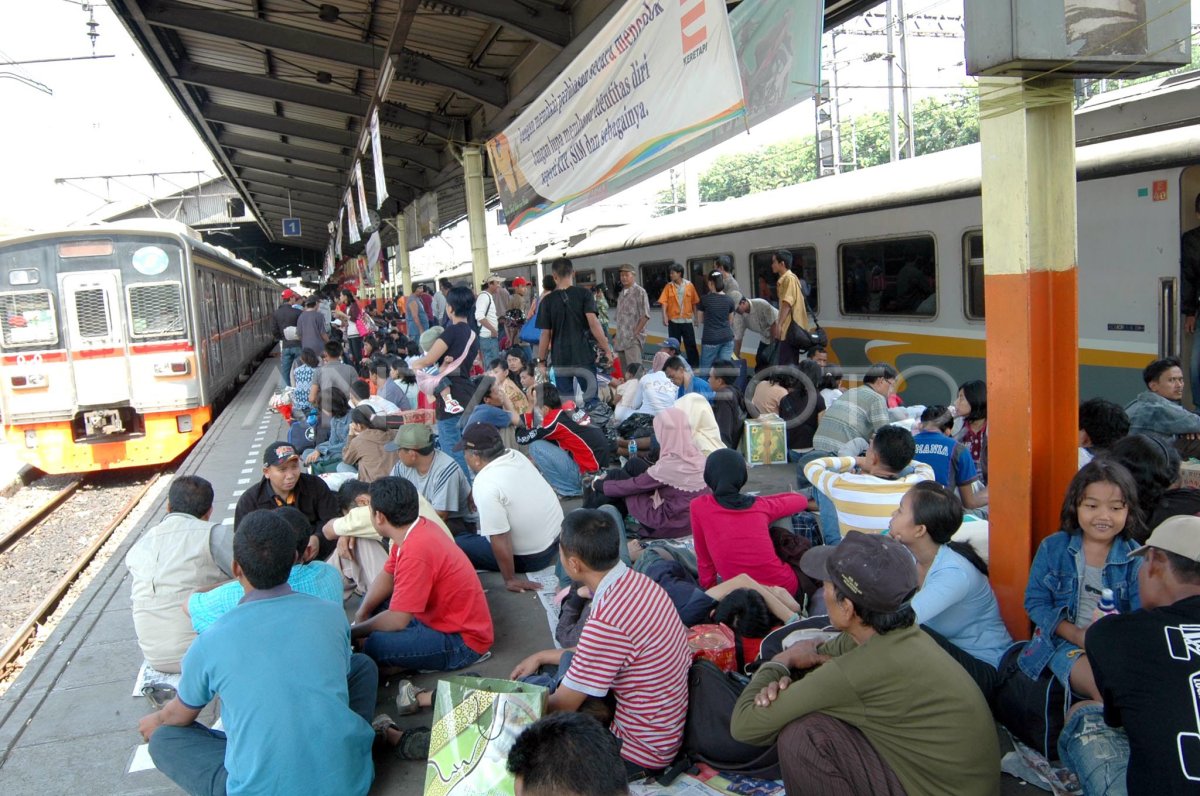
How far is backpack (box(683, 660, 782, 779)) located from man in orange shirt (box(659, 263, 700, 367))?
8.46 meters

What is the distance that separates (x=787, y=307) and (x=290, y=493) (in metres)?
5.81

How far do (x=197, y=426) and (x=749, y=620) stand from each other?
950 cm

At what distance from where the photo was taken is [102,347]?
10.8 m

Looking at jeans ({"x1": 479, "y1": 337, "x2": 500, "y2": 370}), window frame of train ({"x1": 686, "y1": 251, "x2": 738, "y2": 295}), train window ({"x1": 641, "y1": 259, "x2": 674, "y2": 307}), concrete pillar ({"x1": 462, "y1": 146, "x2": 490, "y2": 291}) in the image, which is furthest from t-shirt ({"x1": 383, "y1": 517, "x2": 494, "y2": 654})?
train window ({"x1": 641, "y1": 259, "x2": 674, "y2": 307})

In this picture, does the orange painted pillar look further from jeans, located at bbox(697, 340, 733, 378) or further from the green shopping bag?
jeans, located at bbox(697, 340, 733, 378)

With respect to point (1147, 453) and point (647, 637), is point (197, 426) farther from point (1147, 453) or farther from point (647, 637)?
point (1147, 453)

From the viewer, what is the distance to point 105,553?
8742 millimetres

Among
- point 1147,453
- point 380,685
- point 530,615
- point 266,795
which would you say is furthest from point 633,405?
point 266,795

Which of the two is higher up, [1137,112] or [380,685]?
[1137,112]

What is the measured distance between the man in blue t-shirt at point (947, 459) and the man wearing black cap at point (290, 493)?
336cm

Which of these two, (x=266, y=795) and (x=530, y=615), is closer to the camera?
(x=266, y=795)

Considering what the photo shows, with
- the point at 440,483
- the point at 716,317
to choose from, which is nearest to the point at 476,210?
the point at 716,317

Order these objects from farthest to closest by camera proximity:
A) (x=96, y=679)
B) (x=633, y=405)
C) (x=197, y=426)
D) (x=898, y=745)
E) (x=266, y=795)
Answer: (x=197, y=426)
(x=633, y=405)
(x=96, y=679)
(x=266, y=795)
(x=898, y=745)

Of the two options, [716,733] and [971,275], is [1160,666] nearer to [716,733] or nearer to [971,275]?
[716,733]
